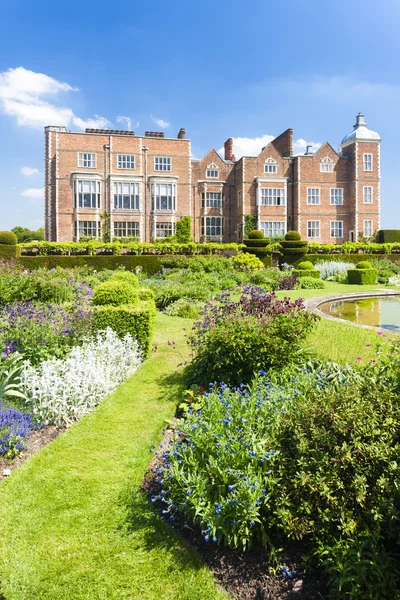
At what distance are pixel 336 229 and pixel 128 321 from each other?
33603 mm

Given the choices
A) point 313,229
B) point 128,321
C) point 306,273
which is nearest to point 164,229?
point 313,229

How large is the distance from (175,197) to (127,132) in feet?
23.0

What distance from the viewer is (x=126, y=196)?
1318 inches

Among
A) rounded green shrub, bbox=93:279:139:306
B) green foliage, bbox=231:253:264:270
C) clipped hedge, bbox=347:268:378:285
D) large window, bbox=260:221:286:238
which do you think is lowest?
rounded green shrub, bbox=93:279:139:306

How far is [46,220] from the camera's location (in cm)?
3444

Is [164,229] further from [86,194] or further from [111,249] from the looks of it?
[111,249]

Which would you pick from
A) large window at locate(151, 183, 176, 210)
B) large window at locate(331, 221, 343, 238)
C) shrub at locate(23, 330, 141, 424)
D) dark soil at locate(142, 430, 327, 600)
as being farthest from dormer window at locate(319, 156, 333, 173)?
dark soil at locate(142, 430, 327, 600)

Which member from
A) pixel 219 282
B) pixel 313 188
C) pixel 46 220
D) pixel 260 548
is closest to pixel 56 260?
pixel 219 282

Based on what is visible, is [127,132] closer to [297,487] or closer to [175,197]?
[175,197]

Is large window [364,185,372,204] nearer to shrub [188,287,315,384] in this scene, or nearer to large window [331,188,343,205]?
large window [331,188,343,205]

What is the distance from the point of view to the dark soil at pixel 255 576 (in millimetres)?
2332

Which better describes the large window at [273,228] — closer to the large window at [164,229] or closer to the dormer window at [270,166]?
the dormer window at [270,166]

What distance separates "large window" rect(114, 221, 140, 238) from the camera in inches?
1319

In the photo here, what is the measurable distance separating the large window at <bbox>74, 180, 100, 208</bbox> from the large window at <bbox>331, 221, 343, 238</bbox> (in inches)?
831
